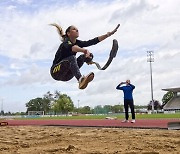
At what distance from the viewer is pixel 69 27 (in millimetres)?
6770

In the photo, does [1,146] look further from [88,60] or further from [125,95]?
[125,95]

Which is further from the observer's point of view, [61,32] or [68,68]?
[61,32]

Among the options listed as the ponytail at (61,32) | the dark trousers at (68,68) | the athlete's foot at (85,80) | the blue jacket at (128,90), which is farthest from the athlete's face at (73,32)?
the blue jacket at (128,90)

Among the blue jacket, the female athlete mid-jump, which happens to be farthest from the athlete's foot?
the blue jacket

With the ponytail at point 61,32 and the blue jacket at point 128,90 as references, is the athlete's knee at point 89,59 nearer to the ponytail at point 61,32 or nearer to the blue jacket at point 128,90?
the ponytail at point 61,32

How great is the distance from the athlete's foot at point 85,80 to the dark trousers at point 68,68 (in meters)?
0.11

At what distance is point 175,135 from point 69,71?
2859 mm


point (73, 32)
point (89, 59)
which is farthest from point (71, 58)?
point (73, 32)

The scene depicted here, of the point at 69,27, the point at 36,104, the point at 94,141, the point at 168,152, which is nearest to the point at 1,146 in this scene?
the point at 94,141

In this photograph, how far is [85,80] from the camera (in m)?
6.44

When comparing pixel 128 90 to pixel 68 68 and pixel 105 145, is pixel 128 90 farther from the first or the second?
pixel 68 68

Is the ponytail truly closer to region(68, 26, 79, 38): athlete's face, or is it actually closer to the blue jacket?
region(68, 26, 79, 38): athlete's face

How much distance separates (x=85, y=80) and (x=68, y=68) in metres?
0.47

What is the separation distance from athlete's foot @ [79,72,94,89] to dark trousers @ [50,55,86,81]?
114mm
